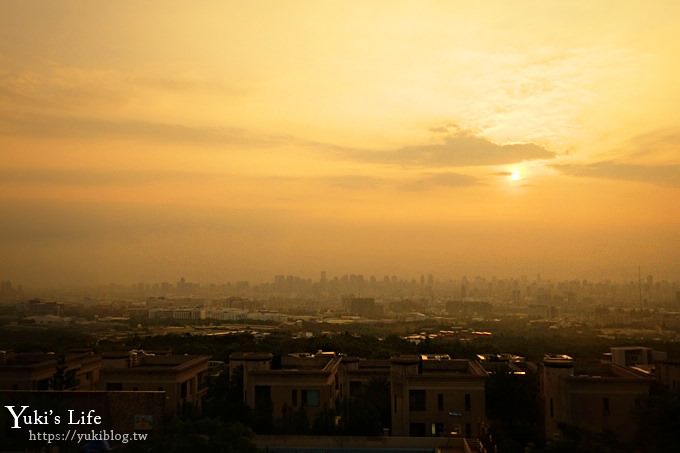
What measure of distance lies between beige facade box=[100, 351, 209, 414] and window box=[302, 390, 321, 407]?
7.97 ft

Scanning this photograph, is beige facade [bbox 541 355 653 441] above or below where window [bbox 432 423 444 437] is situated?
above

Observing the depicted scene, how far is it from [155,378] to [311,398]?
3.71 m

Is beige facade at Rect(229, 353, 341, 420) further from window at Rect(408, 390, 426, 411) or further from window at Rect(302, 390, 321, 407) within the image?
window at Rect(408, 390, 426, 411)

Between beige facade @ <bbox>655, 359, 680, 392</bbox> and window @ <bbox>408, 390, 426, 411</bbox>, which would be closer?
beige facade @ <bbox>655, 359, 680, 392</bbox>

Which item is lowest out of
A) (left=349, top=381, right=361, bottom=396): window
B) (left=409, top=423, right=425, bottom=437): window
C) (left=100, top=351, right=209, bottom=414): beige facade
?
(left=409, top=423, right=425, bottom=437): window

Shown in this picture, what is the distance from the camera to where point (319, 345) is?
29531 millimetres

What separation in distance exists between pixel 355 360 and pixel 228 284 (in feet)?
186

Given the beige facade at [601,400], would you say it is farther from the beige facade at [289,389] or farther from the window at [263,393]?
the window at [263,393]

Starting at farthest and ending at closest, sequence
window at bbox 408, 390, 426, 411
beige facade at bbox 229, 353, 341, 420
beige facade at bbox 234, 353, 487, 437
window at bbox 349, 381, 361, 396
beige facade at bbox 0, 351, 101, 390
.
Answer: window at bbox 349, 381, 361, 396
beige facade at bbox 0, 351, 101, 390
beige facade at bbox 229, 353, 341, 420
window at bbox 408, 390, 426, 411
beige facade at bbox 234, 353, 487, 437

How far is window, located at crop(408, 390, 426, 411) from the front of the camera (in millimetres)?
14805

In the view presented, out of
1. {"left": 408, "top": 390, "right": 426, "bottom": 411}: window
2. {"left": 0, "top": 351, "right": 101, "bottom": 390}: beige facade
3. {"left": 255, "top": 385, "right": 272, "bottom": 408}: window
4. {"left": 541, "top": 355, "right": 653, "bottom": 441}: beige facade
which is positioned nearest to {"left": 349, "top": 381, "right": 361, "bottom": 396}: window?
{"left": 408, "top": 390, "right": 426, "bottom": 411}: window

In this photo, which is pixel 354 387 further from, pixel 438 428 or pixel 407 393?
pixel 438 428

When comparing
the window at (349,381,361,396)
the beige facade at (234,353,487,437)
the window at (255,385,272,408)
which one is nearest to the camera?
the beige facade at (234,353,487,437)

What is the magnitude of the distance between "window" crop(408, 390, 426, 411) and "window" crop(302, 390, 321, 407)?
2113mm
